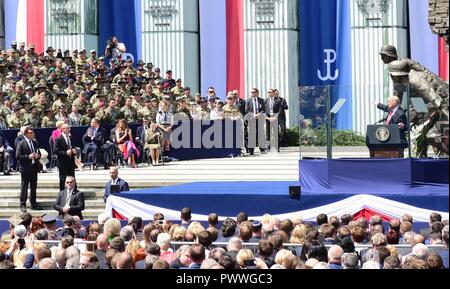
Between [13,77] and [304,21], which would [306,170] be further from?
[304,21]

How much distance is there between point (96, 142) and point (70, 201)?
674cm

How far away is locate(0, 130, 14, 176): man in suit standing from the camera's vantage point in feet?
80.7

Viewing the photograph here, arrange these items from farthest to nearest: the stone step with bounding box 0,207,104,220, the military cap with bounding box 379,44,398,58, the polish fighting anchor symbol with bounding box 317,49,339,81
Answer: the polish fighting anchor symbol with bounding box 317,49,339,81 < the stone step with bounding box 0,207,104,220 < the military cap with bounding box 379,44,398,58

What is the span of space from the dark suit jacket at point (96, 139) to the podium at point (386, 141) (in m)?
8.86

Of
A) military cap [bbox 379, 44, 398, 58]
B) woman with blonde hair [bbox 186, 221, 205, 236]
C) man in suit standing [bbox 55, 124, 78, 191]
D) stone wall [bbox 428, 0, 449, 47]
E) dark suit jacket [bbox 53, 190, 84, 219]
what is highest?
stone wall [bbox 428, 0, 449, 47]

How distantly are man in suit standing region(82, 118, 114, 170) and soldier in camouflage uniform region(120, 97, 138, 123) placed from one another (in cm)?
133

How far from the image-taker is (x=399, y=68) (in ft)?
62.7

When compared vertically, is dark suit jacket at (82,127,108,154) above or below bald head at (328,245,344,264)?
above

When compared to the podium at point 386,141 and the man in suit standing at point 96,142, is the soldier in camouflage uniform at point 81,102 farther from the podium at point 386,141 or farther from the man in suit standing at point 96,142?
the podium at point 386,141

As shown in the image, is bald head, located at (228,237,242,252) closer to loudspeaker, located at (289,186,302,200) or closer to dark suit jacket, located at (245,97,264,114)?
loudspeaker, located at (289,186,302,200)

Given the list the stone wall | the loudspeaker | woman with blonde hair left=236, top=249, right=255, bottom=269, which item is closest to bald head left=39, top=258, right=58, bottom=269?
woman with blonde hair left=236, top=249, right=255, bottom=269

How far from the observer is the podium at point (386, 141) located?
59.5 ft

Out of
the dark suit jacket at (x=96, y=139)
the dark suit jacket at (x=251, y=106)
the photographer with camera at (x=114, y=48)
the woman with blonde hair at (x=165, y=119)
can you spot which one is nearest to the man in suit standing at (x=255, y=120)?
the dark suit jacket at (x=251, y=106)

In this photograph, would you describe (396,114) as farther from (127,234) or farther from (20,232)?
(20,232)
